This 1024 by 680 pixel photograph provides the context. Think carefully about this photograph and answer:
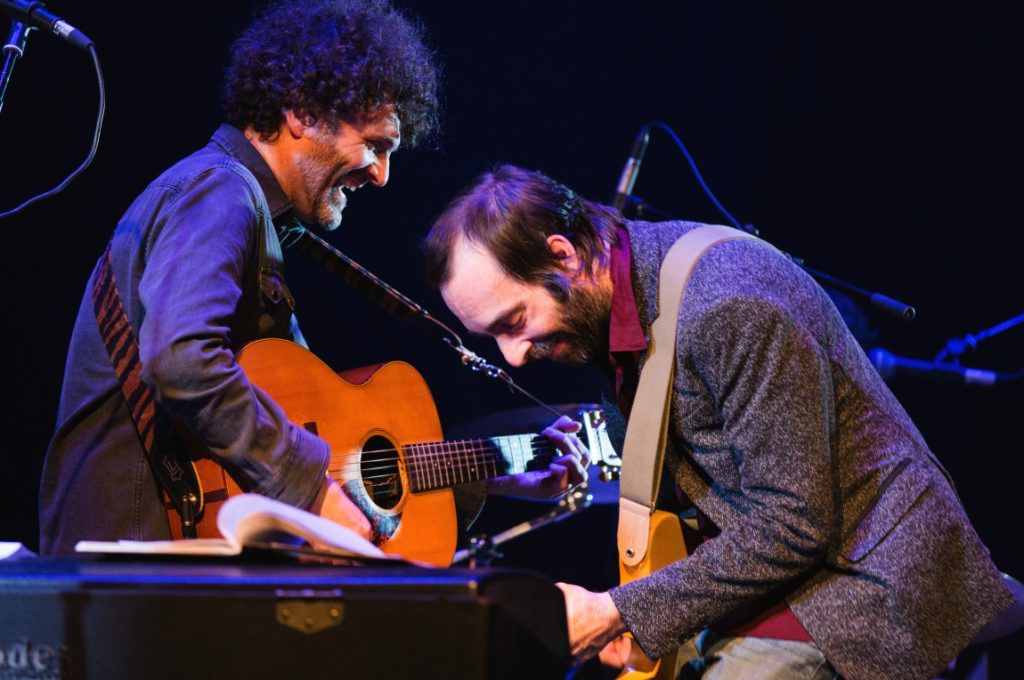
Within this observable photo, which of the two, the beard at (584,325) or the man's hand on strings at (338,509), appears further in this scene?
the man's hand on strings at (338,509)

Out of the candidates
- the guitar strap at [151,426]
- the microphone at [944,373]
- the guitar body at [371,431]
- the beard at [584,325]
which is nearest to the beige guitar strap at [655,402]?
the beard at [584,325]

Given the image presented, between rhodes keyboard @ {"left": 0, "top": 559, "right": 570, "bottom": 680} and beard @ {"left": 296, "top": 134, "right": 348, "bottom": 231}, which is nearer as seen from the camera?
rhodes keyboard @ {"left": 0, "top": 559, "right": 570, "bottom": 680}

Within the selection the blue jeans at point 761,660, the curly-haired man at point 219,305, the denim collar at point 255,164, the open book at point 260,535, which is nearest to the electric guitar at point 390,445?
the curly-haired man at point 219,305

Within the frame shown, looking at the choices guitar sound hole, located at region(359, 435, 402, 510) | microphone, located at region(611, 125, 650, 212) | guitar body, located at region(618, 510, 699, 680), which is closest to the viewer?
guitar body, located at region(618, 510, 699, 680)

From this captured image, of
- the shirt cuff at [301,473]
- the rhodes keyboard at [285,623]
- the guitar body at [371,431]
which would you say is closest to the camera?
the rhodes keyboard at [285,623]

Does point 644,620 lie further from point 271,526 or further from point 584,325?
point 271,526

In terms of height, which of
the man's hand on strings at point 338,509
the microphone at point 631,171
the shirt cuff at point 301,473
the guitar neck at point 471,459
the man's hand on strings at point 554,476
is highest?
the microphone at point 631,171

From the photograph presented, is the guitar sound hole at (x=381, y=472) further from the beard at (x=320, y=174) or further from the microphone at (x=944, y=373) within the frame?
the microphone at (x=944, y=373)

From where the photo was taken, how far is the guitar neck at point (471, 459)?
8.86 ft

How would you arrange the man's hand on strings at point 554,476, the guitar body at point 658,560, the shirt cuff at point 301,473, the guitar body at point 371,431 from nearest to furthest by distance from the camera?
the guitar body at point 658,560 < the shirt cuff at point 301,473 < the guitar body at point 371,431 < the man's hand on strings at point 554,476

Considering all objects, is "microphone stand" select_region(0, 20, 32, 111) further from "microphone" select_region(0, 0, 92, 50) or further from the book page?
the book page

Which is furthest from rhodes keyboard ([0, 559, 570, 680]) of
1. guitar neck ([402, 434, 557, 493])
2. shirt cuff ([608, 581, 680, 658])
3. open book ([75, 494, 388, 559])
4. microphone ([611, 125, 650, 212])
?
microphone ([611, 125, 650, 212])

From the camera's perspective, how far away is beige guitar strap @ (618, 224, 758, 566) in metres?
1.88

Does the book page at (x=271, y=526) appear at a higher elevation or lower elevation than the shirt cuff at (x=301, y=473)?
higher
